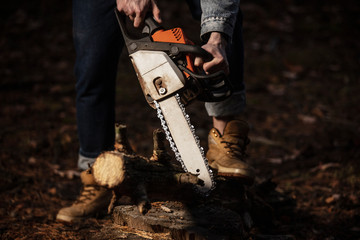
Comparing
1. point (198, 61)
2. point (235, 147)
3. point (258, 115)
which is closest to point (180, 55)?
point (198, 61)

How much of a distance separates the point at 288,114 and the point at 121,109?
2.41m

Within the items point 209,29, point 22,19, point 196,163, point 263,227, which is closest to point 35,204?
point 196,163

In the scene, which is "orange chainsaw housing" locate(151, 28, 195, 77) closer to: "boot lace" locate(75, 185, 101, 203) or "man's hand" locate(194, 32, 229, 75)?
"man's hand" locate(194, 32, 229, 75)

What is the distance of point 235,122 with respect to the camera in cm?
246

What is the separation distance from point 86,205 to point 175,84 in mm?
1163

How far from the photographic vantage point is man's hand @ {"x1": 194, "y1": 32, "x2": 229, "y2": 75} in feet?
6.44

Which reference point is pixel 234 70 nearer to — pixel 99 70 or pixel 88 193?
pixel 99 70

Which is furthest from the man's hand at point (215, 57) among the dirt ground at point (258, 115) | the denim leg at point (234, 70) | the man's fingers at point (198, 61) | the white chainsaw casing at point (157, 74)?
the dirt ground at point (258, 115)

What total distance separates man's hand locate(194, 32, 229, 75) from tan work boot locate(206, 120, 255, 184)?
1.71 ft

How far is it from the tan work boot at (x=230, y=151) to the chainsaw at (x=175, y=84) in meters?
0.32

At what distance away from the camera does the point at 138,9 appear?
2.03 metres

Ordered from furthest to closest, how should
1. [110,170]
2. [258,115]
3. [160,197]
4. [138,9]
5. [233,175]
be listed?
[258,115]
[233,175]
[138,9]
[160,197]
[110,170]

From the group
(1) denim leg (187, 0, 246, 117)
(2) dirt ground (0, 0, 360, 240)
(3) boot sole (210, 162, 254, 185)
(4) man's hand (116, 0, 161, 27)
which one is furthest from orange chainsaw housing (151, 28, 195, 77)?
(2) dirt ground (0, 0, 360, 240)

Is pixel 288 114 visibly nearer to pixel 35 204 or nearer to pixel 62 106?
pixel 62 106
